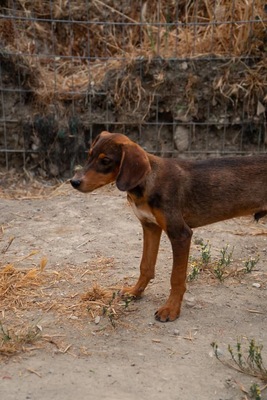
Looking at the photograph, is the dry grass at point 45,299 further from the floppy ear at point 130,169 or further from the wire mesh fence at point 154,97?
the wire mesh fence at point 154,97

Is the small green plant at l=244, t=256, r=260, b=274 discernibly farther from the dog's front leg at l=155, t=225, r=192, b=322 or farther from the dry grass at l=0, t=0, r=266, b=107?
the dry grass at l=0, t=0, r=266, b=107

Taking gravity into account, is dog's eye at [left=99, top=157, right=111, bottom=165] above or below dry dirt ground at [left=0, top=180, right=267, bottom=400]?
above

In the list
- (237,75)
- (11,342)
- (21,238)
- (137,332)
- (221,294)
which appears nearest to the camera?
(11,342)

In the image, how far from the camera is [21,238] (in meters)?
6.00

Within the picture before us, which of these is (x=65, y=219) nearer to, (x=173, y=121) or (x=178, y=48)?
(x=173, y=121)

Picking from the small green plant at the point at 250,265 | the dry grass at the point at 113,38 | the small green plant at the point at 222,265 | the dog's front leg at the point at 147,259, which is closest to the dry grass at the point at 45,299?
the dog's front leg at the point at 147,259

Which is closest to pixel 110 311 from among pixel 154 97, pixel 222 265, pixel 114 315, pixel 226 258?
pixel 114 315

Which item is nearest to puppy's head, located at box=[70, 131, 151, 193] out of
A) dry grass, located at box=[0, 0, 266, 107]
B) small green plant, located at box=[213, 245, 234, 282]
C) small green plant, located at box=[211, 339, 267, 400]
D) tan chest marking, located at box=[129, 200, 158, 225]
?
tan chest marking, located at box=[129, 200, 158, 225]

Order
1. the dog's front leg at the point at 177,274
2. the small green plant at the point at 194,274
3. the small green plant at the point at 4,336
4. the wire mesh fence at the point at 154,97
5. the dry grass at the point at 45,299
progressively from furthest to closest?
the wire mesh fence at the point at 154,97
the small green plant at the point at 194,274
the dog's front leg at the point at 177,274
the dry grass at the point at 45,299
the small green plant at the point at 4,336

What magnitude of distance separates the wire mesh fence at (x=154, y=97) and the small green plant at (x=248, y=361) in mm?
4316

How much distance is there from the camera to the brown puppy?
13.4 feet

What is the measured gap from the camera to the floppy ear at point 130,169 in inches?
158

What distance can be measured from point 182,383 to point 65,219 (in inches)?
122

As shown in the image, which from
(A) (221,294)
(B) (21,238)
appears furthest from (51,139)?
(A) (221,294)
